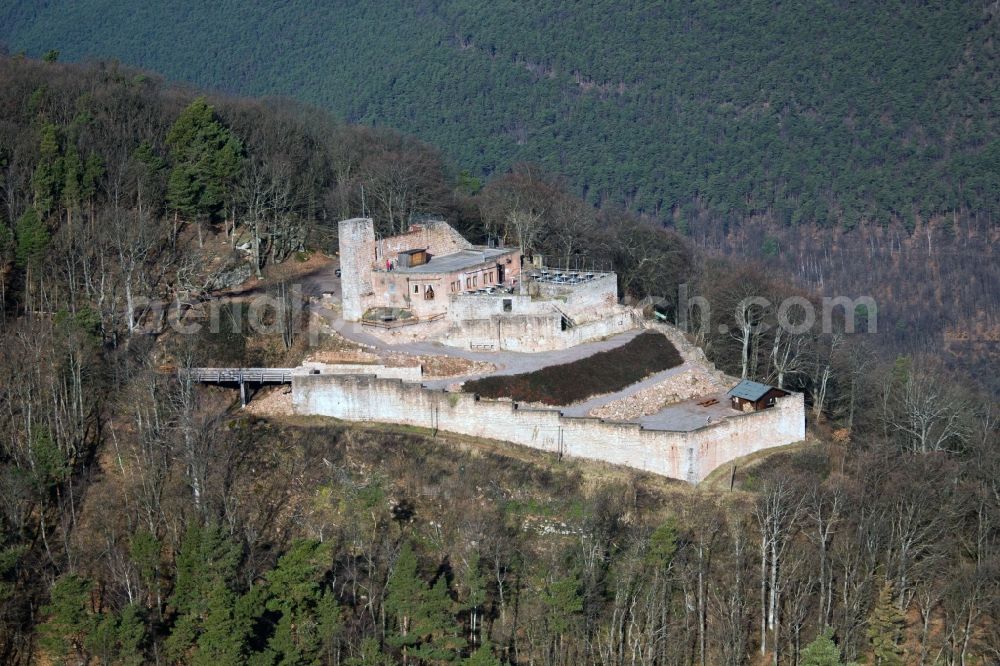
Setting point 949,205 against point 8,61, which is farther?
point 949,205

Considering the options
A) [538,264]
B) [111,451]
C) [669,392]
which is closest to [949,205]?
[538,264]

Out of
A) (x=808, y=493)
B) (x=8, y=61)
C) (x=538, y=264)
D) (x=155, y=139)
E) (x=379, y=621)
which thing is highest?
(x=8, y=61)

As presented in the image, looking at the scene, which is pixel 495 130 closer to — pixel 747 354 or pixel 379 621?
pixel 747 354

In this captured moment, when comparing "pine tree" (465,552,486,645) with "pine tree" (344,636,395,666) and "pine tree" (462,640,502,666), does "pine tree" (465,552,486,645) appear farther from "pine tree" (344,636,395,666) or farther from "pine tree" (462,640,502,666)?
"pine tree" (344,636,395,666)

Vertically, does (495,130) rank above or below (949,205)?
above

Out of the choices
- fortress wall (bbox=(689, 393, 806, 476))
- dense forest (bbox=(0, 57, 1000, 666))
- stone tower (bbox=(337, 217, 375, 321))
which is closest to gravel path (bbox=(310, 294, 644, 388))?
stone tower (bbox=(337, 217, 375, 321))

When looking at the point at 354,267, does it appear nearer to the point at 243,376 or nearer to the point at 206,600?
the point at 243,376

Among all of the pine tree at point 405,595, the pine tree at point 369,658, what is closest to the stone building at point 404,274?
the pine tree at point 405,595

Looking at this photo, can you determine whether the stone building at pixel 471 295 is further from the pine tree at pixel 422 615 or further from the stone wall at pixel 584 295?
the pine tree at pixel 422 615
